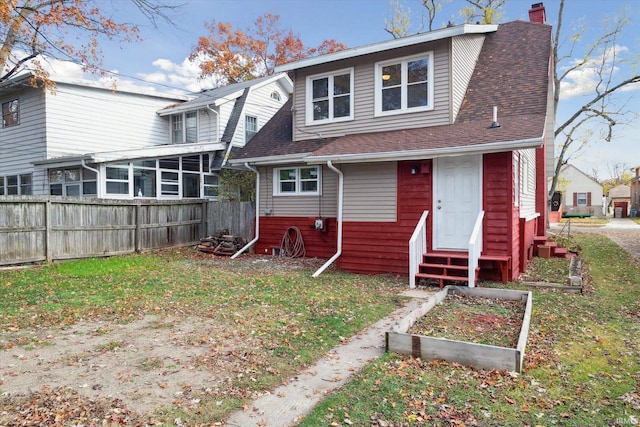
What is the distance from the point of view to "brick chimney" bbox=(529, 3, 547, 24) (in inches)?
541

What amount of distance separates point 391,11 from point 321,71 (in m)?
16.3

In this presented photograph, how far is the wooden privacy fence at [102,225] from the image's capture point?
1013cm

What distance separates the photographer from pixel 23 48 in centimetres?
1172

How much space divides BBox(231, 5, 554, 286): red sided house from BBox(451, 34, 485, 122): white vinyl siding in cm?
5

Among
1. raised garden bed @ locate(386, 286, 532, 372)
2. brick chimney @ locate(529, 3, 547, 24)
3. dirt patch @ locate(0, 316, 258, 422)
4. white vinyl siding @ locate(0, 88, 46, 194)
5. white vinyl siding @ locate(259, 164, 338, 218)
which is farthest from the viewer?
white vinyl siding @ locate(0, 88, 46, 194)

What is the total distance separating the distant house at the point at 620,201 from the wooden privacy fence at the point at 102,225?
4616cm

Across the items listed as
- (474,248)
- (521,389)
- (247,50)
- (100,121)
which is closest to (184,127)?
(100,121)

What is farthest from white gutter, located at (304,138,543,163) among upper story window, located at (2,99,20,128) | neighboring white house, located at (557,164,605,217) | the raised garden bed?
neighboring white house, located at (557,164,605,217)

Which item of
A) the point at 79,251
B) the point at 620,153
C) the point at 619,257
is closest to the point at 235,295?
the point at 79,251

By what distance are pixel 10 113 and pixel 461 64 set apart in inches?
717

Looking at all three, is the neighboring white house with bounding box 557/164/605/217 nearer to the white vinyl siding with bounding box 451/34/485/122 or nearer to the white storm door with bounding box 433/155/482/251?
the white vinyl siding with bounding box 451/34/485/122

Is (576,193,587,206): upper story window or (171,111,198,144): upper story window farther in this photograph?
(576,193,587,206): upper story window

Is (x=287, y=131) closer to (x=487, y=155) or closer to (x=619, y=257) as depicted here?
(x=487, y=155)

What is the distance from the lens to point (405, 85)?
409 inches
